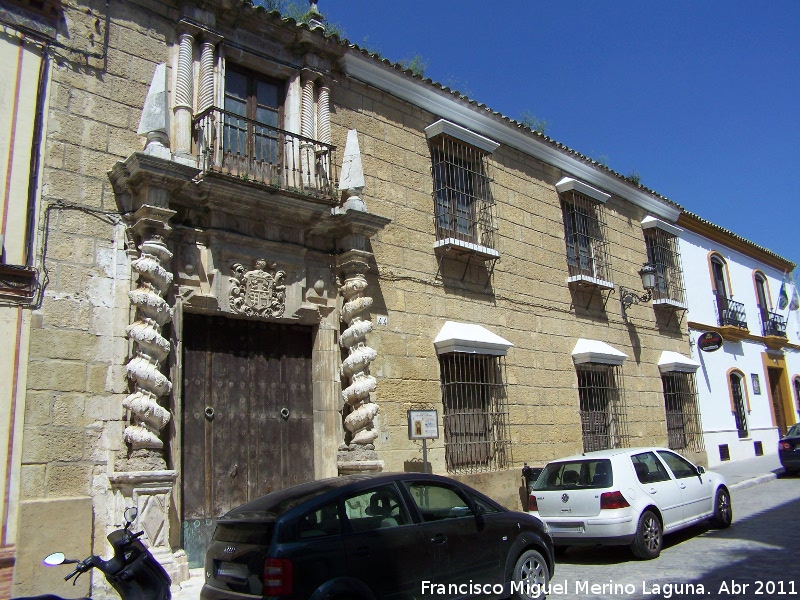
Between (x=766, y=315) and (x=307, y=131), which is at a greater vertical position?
(x=307, y=131)

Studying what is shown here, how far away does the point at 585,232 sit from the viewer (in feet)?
46.1

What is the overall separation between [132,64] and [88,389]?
379 centimetres

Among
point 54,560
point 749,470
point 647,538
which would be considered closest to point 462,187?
point 647,538

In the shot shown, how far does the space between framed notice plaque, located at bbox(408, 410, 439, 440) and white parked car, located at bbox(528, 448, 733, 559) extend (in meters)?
1.58

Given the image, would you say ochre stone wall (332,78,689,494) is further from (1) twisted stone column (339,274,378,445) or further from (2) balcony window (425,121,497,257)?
(1) twisted stone column (339,274,378,445)

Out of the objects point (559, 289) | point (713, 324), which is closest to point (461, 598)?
point (559, 289)

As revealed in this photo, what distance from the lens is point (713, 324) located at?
1764cm

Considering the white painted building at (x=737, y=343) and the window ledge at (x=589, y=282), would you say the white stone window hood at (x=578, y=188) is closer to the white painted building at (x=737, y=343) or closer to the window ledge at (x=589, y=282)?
the window ledge at (x=589, y=282)

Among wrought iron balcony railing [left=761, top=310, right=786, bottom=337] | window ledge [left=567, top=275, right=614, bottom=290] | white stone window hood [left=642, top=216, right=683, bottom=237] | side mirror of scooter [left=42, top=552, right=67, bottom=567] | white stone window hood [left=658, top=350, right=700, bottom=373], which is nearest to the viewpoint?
side mirror of scooter [left=42, top=552, right=67, bottom=567]

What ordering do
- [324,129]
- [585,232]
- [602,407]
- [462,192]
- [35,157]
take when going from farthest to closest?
[585,232], [602,407], [462,192], [324,129], [35,157]

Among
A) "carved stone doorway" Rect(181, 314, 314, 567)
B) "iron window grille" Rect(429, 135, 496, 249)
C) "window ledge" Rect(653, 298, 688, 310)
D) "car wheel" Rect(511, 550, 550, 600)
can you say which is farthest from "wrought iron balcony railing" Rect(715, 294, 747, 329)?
"car wheel" Rect(511, 550, 550, 600)

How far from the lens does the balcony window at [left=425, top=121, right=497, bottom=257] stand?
10.8 m

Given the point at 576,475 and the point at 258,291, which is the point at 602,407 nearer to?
the point at 576,475

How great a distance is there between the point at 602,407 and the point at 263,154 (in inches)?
330
